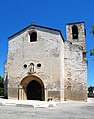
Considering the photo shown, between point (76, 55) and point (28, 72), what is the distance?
5855 mm

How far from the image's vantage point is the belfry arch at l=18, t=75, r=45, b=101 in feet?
74.5

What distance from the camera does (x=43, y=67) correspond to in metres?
22.4

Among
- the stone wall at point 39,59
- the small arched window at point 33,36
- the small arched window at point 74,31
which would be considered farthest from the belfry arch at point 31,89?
the small arched window at point 74,31

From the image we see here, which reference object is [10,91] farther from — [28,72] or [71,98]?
[71,98]

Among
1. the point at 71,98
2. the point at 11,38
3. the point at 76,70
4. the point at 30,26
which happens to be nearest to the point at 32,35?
the point at 30,26

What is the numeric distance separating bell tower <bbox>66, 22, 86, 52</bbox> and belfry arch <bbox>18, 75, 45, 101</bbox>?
312 inches

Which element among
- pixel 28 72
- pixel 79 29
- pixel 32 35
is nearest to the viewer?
pixel 28 72

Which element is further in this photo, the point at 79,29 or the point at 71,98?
the point at 79,29

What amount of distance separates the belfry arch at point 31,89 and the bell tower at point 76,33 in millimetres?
7916

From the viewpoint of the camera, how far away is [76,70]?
23.9 metres

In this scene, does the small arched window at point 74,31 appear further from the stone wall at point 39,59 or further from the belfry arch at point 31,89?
the belfry arch at point 31,89

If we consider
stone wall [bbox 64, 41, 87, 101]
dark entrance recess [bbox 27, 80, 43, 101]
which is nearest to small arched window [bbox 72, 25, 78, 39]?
stone wall [bbox 64, 41, 87, 101]

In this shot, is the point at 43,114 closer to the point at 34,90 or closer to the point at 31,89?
the point at 34,90

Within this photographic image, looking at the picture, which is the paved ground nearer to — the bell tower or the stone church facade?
the stone church facade
